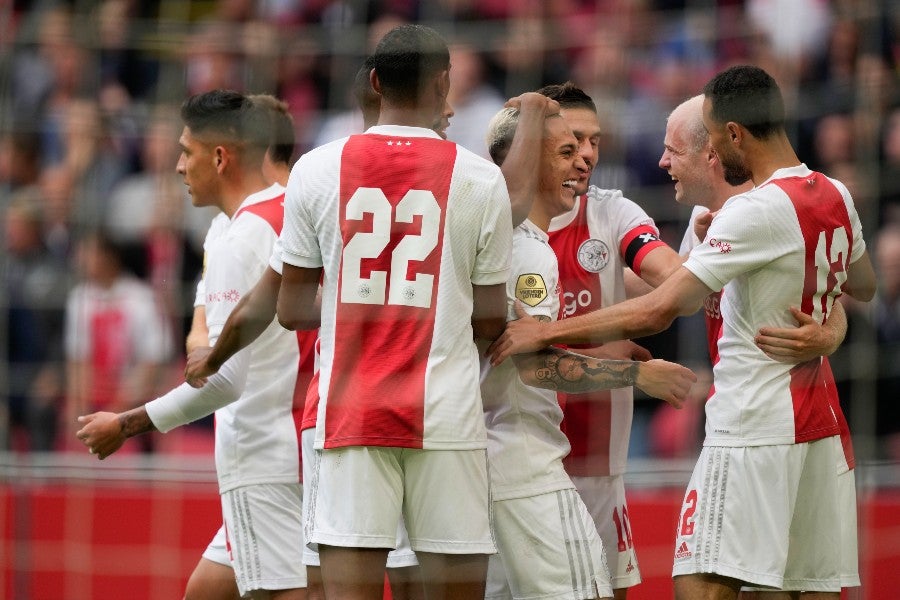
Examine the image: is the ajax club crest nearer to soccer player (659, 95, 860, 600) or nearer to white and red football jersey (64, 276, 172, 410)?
soccer player (659, 95, 860, 600)

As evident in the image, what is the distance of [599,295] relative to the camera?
15.4ft

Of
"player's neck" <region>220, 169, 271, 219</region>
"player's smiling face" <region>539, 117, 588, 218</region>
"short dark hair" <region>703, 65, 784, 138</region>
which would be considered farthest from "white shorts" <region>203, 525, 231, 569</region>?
"short dark hair" <region>703, 65, 784, 138</region>

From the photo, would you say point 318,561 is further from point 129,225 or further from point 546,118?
point 129,225

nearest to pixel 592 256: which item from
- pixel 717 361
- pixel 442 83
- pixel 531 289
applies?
pixel 717 361

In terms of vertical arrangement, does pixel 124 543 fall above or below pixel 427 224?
below

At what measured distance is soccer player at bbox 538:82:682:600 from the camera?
4.61 m

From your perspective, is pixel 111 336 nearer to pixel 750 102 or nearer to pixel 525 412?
pixel 525 412

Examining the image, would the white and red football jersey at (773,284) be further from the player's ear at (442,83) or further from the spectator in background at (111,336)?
the spectator in background at (111,336)

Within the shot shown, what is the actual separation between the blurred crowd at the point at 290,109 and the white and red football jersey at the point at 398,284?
2317mm

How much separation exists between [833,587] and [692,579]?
44 centimetres

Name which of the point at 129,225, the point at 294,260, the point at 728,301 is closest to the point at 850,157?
the point at 728,301

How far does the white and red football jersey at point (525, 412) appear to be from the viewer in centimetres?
402

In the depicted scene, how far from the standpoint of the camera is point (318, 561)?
4047mm

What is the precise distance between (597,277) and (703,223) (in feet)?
1.38
